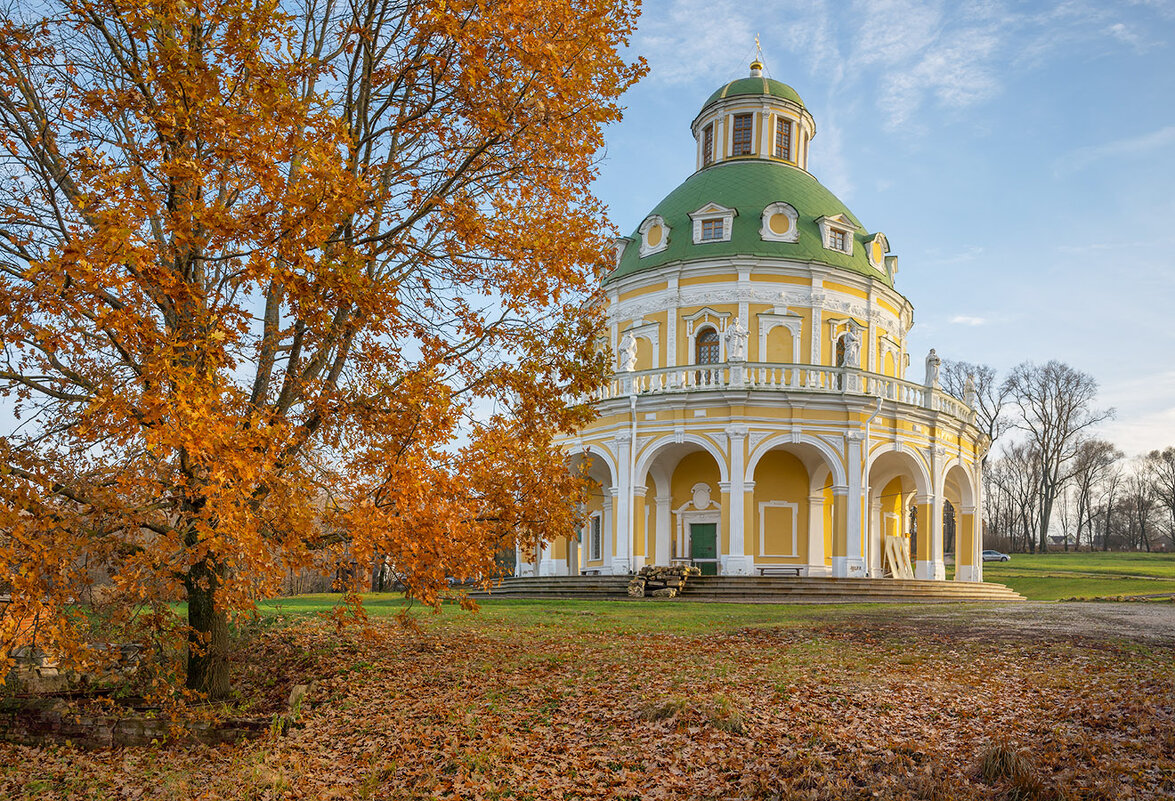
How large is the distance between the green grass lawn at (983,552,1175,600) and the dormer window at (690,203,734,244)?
16.1 m

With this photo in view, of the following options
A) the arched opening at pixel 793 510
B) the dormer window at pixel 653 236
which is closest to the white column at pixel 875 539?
the arched opening at pixel 793 510

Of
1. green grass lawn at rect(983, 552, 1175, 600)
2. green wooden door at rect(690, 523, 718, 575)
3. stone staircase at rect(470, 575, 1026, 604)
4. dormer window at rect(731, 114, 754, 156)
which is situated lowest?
green grass lawn at rect(983, 552, 1175, 600)

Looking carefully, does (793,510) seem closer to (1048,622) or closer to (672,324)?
(672,324)

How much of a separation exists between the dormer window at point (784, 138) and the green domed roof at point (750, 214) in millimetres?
1007

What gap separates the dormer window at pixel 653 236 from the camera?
33.9 meters

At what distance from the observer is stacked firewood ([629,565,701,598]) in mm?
23844

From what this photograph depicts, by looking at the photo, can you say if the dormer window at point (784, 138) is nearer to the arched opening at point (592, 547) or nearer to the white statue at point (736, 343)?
the white statue at point (736, 343)

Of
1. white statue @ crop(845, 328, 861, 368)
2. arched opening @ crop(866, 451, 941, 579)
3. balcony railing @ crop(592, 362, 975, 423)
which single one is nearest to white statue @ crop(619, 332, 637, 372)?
balcony railing @ crop(592, 362, 975, 423)

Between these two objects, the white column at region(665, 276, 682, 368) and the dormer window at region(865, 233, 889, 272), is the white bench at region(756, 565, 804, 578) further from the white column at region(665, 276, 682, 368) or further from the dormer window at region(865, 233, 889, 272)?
the dormer window at region(865, 233, 889, 272)

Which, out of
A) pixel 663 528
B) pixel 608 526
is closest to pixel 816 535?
pixel 663 528

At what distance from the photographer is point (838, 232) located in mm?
33844

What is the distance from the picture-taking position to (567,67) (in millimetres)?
8297

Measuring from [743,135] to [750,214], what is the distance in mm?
5714

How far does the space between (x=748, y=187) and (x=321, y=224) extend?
29.7 meters
